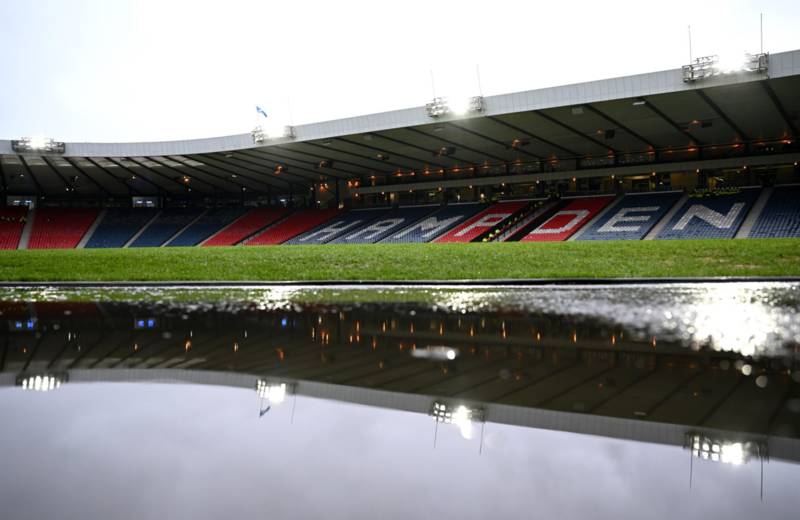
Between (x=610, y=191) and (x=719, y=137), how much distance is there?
9.24 m

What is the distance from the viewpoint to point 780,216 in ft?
108

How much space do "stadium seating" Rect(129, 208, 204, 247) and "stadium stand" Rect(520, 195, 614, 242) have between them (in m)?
35.1

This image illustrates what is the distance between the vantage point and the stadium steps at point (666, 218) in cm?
3496

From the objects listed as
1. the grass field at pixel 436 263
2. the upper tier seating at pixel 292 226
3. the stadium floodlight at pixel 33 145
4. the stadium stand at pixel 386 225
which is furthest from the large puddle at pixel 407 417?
the upper tier seating at pixel 292 226

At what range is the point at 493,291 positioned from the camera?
14523 mm

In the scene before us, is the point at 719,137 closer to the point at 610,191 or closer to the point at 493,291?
the point at 610,191

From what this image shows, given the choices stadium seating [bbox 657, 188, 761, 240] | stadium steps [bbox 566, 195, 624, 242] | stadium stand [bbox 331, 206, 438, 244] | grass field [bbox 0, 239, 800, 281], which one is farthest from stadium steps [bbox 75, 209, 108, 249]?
stadium seating [bbox 657, 188, 761, 240]

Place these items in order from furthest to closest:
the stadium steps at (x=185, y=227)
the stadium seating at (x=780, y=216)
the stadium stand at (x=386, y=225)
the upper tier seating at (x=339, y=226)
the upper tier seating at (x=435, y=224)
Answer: the stadium steps at (x=185, y=227)
the upper tier seating at (x=339, y=226)
the stadium stand at (x=386, y=225)
the upper tier seating at (x=435, y=224)
the stadium seating at (x=780, y=216)

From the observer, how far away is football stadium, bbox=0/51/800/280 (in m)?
22.7

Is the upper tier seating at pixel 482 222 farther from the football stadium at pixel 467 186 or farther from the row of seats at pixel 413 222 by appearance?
the football stadium at pixel 467 186

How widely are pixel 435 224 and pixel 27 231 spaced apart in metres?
38.7

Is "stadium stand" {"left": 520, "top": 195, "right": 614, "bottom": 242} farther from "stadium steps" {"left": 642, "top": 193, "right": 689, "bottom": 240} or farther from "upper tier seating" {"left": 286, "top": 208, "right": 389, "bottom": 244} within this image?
"upper tier seating" {"left": 286, "top": 208, "right": 389, "bottom": 244}

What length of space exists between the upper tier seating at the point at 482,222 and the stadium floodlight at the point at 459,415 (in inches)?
1422

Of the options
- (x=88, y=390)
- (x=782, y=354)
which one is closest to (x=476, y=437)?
(x=88, y=390)
